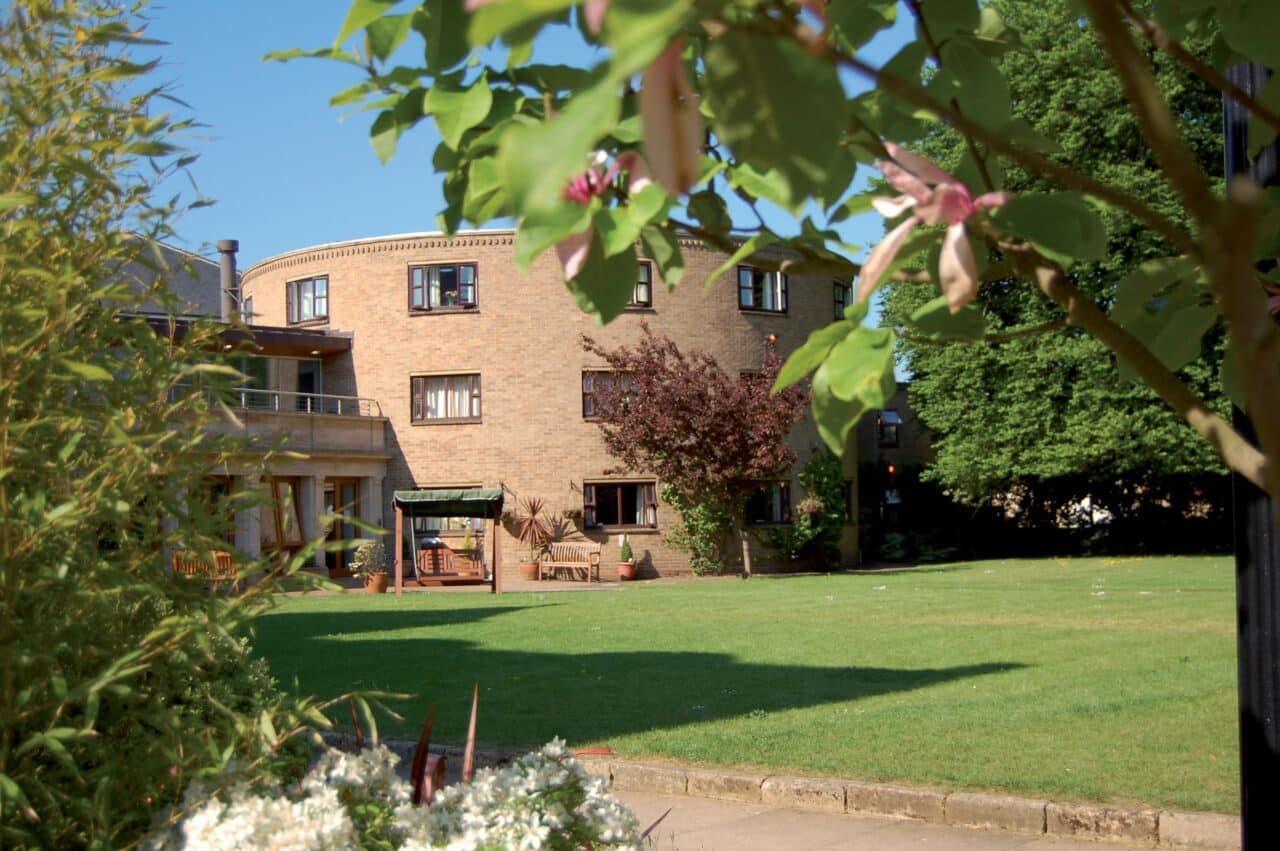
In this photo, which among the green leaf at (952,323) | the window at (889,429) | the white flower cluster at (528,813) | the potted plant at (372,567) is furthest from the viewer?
the window at (889,429)

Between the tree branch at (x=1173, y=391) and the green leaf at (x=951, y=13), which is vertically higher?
the green leaf at (x=951, y=13)

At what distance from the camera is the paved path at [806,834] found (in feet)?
20.4

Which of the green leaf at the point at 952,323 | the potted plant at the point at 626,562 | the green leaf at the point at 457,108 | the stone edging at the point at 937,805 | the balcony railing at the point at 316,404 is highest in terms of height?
the balcony railing at the point at 316,404

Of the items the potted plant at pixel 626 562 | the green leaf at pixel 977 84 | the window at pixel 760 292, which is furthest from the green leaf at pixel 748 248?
the window at pixel 760 292

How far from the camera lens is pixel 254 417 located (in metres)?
33.4

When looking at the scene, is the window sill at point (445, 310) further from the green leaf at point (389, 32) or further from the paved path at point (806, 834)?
the green leaf at point (389, 32)

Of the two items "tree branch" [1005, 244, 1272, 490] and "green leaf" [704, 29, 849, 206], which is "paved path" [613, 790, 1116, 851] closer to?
"tree branch" [1005, 244, 1272, 490]

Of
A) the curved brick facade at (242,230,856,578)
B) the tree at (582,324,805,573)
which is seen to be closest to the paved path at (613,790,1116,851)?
the tree at (582,324,805,573)

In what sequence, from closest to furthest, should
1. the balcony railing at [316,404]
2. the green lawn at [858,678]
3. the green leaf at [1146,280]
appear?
the green leaf at [1146,280] < the green lawn at [858,678] < the balcony railing at [316,404]

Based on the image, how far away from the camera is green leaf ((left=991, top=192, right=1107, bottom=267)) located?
64.9 inches

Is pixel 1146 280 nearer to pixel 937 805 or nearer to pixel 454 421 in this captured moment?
pixel 937 805

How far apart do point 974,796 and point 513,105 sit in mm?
5660

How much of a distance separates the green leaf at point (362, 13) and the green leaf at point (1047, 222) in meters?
0.79

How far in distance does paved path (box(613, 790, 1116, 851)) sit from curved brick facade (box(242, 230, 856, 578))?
29.3m
